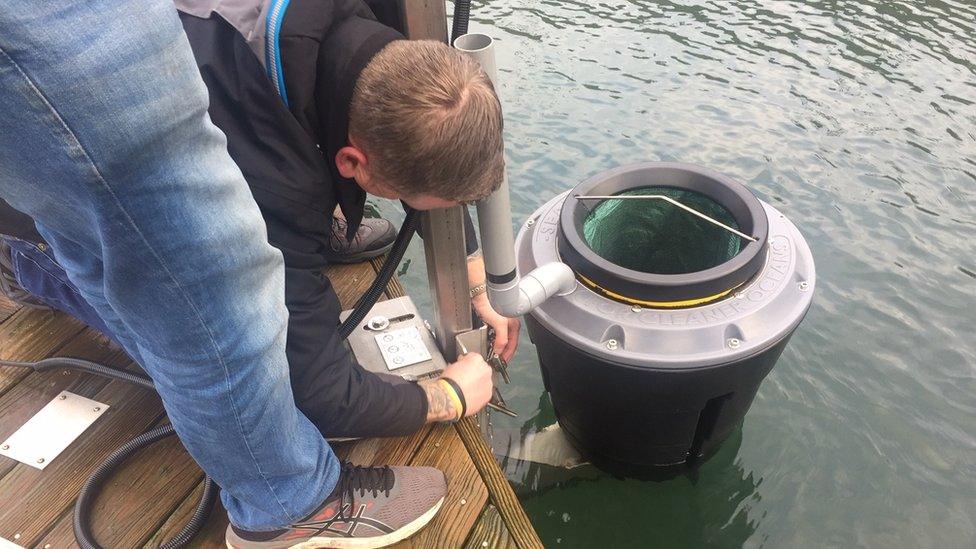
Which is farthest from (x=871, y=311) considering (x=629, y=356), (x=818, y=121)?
(x=629, y=356)

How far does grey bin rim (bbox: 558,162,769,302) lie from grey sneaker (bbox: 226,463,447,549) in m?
0.70

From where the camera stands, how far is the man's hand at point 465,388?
1558 millimetres

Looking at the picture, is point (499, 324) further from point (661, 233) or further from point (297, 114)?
point (297, 114)

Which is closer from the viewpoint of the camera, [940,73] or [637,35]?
[940,73]

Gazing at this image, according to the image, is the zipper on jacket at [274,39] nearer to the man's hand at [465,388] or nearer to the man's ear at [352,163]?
the man's ear at [352,163]

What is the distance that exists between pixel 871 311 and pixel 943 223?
2.97 feet

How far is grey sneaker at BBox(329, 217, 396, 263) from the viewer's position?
231 centimetres

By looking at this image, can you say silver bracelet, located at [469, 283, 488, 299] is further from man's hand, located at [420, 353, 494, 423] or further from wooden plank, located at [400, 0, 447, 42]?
wooden plank, located at [400, 0, 447, 42]

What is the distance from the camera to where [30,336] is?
195 centimetres

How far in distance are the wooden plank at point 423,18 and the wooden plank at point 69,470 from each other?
1286 millimetres

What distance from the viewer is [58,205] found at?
67 centimetres

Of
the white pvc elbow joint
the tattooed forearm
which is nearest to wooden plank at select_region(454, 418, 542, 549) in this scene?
the tattooed forearm

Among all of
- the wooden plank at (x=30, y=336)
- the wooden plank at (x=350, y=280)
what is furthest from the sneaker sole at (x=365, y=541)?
the wooden plank at (x=30, y=336)

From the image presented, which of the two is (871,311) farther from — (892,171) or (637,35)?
(637,35)
